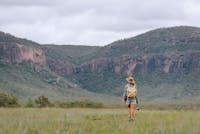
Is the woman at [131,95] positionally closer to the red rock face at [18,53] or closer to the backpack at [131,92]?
the backpack at [131,92]

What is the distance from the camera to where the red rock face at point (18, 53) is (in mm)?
168575

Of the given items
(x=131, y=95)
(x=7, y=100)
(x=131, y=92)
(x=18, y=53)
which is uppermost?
(x=18, y=53)

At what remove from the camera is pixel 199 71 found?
186 m

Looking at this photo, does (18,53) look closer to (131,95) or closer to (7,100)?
(7,100)

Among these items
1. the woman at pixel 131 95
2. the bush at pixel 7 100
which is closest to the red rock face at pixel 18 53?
the bush at pixel 7 100

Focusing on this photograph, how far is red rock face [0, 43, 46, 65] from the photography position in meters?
169

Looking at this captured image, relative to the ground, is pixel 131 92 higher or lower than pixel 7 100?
higher

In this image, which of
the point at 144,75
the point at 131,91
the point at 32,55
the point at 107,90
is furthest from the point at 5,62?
the point at 131,91

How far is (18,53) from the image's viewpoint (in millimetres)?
173875

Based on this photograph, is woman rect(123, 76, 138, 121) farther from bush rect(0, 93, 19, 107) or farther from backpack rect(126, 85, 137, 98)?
bush rect(0, 93, 19, 107)

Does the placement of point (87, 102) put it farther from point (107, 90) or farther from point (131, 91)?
point (107, 90)

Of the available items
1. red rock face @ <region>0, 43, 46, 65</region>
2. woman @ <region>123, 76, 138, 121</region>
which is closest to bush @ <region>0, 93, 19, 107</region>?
woman @ <region>123, 76, 138, 121</region>

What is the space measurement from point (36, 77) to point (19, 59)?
1671 cm

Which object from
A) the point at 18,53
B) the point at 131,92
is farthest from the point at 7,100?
the point at 18,53
